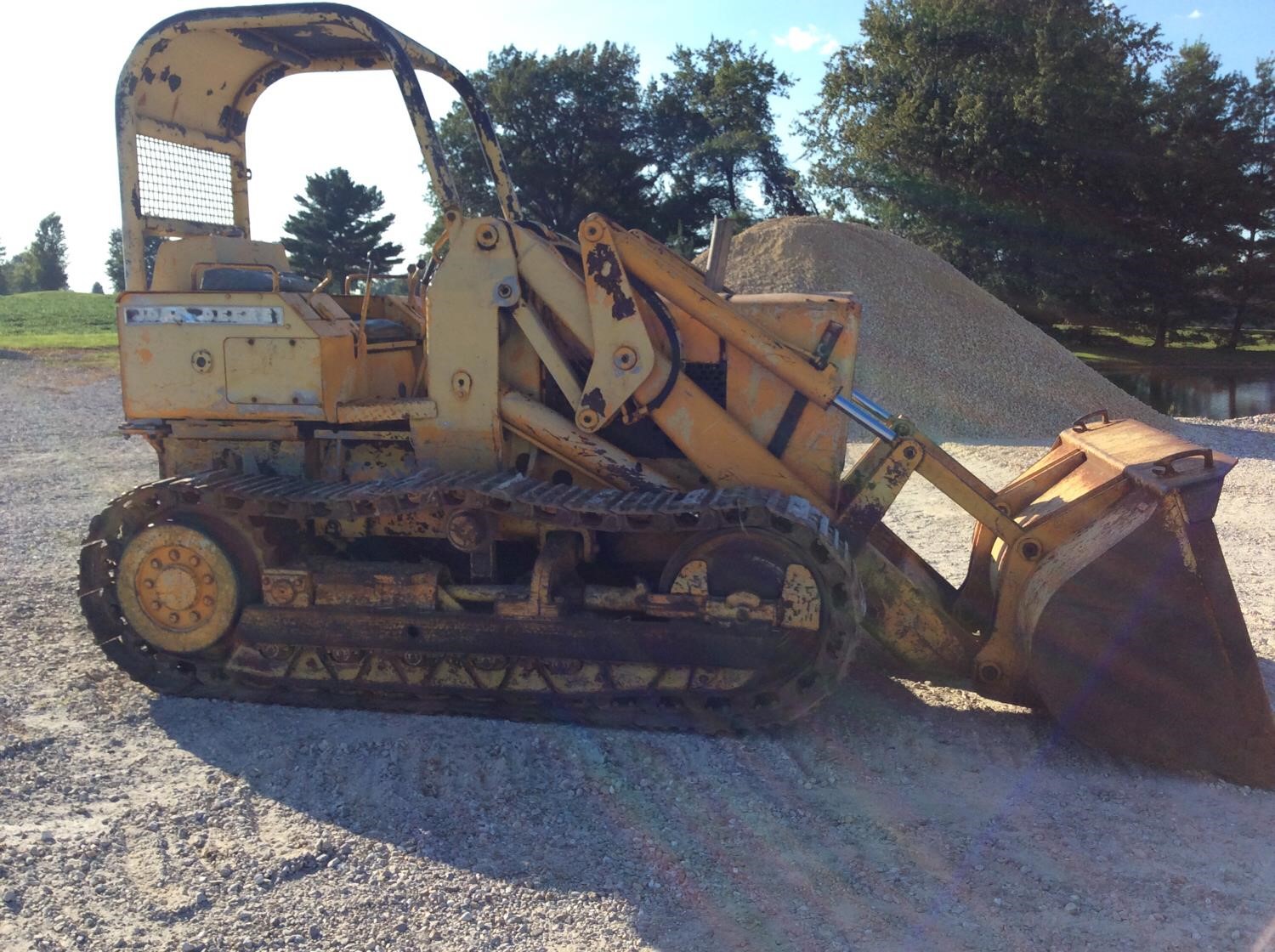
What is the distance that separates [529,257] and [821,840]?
2969mm

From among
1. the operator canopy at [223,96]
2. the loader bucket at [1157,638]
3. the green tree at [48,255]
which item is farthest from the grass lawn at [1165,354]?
the green tree at [48,255]

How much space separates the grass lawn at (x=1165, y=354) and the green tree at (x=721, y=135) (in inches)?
447

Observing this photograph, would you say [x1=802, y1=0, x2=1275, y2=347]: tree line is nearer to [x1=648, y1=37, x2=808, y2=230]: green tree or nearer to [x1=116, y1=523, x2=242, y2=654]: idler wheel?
[x1=648, y1=37, x2=808, y2=230]: green tree

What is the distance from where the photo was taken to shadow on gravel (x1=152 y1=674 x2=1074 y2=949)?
3.63 metres

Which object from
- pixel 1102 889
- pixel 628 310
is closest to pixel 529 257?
pixel 628 310

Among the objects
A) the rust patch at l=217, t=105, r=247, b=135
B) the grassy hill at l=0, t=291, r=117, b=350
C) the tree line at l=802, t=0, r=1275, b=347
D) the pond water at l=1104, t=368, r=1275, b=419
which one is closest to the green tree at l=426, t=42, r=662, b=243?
the tree line at l=802, t=0, r=1275, b=347

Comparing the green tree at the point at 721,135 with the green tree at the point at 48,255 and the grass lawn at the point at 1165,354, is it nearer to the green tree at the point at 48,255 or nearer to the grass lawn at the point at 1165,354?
the grass lawn at the point at 1165,354

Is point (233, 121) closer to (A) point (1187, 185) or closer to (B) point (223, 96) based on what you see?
(B) point (223, 96)

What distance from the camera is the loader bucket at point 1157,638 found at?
441cm

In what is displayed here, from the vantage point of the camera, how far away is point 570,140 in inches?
1601

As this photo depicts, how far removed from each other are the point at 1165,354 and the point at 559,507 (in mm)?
32457

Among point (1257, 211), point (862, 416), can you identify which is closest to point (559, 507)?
point (862, 416)

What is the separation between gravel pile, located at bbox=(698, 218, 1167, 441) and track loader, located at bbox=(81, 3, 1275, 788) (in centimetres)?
1051

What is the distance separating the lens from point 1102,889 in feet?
12.1
